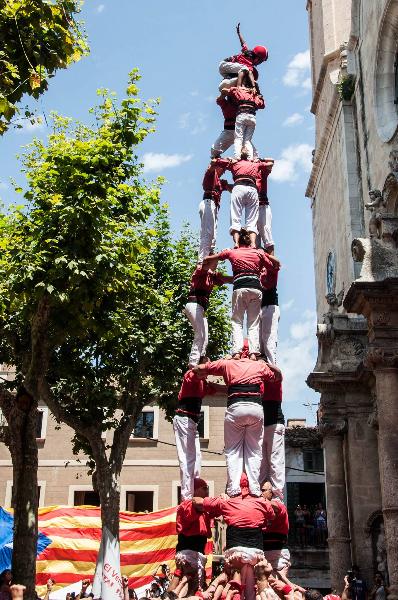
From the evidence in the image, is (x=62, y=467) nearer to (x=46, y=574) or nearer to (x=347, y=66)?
(x=46, y=574)

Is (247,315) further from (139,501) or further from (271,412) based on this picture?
(139,501)

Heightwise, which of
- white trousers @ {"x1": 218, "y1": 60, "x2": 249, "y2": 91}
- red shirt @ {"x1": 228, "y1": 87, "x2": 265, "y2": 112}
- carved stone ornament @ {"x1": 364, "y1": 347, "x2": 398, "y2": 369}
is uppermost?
white trousers @ {"x1": 218, "y1": 60, "x2": 249, "y2": 91}

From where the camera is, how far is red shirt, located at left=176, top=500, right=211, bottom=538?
847 centimetres

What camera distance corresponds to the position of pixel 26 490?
41.3 ft

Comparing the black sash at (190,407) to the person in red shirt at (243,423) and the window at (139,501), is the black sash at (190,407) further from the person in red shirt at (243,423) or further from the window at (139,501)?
the window at (139,501)

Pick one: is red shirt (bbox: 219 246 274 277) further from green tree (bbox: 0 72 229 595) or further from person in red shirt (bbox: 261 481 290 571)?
green tree (bbox: 0 72 229 595)

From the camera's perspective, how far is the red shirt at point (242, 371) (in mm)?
8148

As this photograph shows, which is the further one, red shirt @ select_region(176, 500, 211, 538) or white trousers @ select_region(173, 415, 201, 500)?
white trousers @ select_region(173, 415, 201, 500)

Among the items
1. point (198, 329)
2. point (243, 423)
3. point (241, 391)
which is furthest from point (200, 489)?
point (198, 329)

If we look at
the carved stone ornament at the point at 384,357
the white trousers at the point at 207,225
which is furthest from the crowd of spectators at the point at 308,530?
the white trousers at the point at 207,225

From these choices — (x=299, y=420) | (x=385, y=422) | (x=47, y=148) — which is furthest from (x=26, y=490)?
(x=299, y=420)

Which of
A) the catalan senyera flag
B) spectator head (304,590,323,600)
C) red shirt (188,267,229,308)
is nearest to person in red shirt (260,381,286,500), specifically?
spectator head (304,590,323,600)

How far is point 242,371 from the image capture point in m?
8.22

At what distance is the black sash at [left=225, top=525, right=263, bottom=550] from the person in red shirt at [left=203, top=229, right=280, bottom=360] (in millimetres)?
2102
